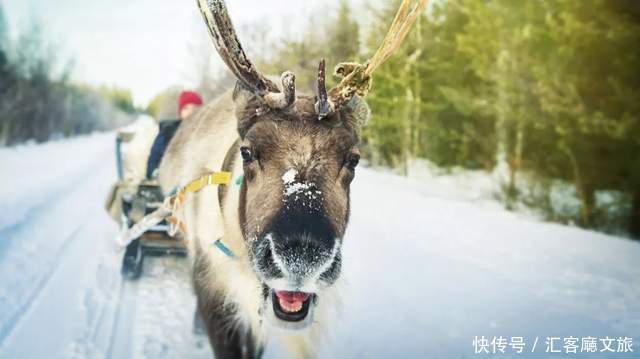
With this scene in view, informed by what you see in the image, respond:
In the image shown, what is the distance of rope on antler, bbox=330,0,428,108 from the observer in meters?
→ 2.63

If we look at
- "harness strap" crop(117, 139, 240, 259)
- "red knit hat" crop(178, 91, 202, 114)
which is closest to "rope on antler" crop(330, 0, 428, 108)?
"harness strap" crop(117, 139, 240, 259)

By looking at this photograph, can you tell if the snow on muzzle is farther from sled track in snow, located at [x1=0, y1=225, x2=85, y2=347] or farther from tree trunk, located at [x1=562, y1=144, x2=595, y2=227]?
tree trunk, located at [x1=562, y1=144, x2=595, y2=227]

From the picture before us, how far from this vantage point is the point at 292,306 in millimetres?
2289

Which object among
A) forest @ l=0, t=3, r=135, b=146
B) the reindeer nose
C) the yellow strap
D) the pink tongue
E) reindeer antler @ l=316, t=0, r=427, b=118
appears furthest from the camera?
forest @ l=0, t=3, r=135, b=146

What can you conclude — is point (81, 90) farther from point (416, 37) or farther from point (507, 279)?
point (507, 279)

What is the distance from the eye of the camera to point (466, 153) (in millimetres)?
16734

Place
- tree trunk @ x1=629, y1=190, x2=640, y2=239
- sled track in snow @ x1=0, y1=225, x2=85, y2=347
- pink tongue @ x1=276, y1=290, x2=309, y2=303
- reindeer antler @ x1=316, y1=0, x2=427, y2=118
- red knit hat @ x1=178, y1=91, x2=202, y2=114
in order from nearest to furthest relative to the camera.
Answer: pink tongue @ x1=276, y1=290, x2=309, y2=303 → reindeer antler @ x1=316, y1=0, x2=427, y2=118 → sled track in snow @ x1=0, y1=225, x2=85, y2=347 → red knit hat @ x1=178, y1=91, x2=202, y2=114 → tree trunk @ x1=629, y1=190, x2=640, y2=239

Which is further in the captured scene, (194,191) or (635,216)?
(635,216)

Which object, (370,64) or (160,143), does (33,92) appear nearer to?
(160,143)

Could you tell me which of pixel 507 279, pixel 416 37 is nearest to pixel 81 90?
pixel 416 37

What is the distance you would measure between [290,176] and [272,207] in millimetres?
174

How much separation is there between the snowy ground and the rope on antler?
2.15 metres

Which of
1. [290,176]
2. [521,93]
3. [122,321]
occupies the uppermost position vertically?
[521,93]

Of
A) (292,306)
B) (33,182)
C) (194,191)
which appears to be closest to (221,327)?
(194,191)
